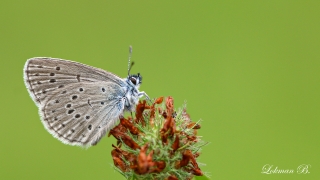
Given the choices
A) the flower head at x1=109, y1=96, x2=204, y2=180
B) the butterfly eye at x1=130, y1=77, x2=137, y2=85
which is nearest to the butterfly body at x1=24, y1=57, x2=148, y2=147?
the butterfly eye at x1=130, y1=77, x2=137, y2=85

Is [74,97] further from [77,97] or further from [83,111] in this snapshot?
[83,111]

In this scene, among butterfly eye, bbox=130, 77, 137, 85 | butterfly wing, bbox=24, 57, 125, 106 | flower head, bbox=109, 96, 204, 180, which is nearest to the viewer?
flower head, bbox=109, 96, 204, 180

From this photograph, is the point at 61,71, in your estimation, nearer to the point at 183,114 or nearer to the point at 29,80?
the point at 29,80

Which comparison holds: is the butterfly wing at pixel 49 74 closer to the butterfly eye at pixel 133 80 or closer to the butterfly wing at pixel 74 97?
the butterfly wing at pixel 74 97

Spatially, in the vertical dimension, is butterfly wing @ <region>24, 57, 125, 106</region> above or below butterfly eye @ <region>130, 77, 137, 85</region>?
below

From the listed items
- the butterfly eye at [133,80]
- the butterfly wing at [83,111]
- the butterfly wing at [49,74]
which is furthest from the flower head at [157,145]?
the butterfly wing at [49,74]

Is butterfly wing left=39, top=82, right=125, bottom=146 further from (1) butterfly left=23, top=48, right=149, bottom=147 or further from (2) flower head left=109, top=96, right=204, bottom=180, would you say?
(2) flower head left=109, top=96, right=204, bottom=180

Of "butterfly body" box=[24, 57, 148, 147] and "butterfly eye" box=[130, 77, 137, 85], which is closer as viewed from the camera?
"butterfly body" box=[24, 57, 148, 147]

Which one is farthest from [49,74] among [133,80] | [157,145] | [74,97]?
→ [157,145]
